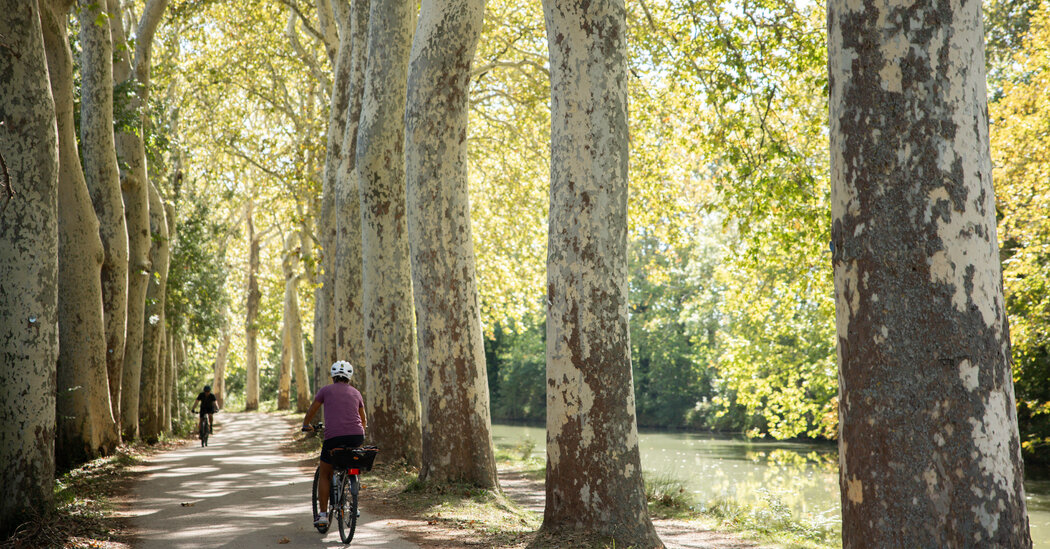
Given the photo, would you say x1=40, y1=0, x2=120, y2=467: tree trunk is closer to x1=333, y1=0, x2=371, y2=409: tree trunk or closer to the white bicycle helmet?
x1=333, y1=0, x2=371, y2=409: tree trunk

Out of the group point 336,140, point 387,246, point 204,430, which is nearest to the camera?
point 387,246

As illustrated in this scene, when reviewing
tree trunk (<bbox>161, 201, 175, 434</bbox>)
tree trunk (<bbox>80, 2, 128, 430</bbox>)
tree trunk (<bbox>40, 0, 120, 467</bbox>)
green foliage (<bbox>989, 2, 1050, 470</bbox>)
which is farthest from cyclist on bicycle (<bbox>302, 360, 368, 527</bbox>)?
tree trunk (<bbox>161, 201, 175, 434</bbox>)

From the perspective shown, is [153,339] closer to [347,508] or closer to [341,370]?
[341,370]

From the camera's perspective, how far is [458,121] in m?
10.7

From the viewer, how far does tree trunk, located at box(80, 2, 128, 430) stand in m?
14.0

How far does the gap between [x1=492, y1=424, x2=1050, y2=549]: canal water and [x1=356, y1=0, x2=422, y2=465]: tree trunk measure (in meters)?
5.33

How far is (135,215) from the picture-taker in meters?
16.5

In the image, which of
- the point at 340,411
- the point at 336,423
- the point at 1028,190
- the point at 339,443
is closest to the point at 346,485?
the point at 339,443

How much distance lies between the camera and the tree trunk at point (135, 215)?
16422 mm

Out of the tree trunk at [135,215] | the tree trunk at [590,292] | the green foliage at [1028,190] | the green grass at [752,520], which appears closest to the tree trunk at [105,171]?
the tree trunk at [135,215]

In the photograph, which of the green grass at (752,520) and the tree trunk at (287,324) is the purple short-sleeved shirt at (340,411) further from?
the tree trunk at (287,324)

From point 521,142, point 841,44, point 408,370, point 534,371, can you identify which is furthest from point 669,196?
point 534,371

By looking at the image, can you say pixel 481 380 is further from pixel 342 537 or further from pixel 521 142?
pixel 521 142

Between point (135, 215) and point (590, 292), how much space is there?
12538 millimetres
